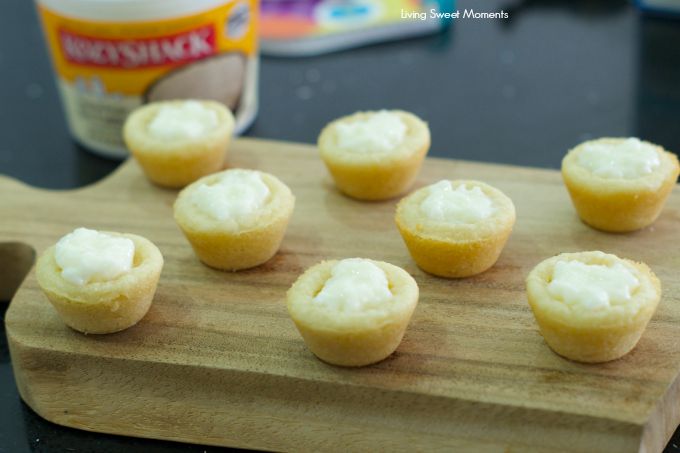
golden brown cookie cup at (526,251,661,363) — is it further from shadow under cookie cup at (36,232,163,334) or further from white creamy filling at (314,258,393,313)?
shadow under cookie cup at (36,232,163,334)

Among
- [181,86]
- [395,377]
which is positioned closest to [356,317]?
[395,377]

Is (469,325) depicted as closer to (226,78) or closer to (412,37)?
(226,78)

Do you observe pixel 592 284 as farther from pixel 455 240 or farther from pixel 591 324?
pixel 455 240

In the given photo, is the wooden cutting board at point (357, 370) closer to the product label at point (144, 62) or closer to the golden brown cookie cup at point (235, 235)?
the golden brown cookie cup at point (235, 235)

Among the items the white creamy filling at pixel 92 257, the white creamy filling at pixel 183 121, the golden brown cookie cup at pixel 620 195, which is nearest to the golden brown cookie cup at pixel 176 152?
the white creamy filling at pixel 183 121

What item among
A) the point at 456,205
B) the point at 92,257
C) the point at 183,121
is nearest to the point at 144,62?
the point at 183,121
